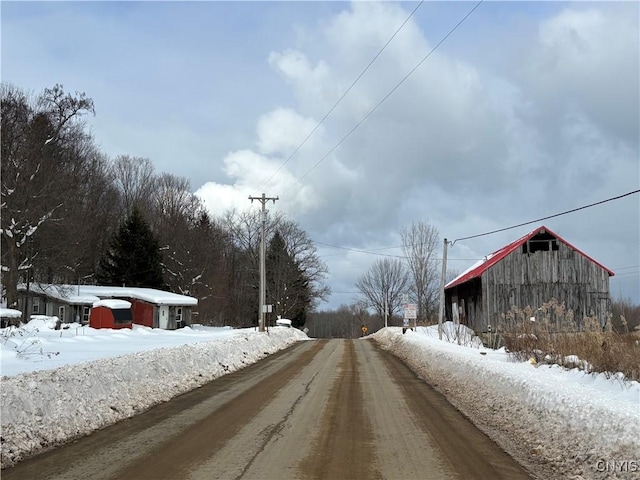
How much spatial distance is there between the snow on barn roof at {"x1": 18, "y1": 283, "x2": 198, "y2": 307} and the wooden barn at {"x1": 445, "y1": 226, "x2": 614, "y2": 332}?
91.4 feet

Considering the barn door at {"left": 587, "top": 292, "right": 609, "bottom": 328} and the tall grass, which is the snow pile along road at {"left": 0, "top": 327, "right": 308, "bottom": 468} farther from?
the barn door at {"left": 587, "top": 292, "right": 609, "bottom": 328}

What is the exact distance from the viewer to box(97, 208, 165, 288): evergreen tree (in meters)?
57.6

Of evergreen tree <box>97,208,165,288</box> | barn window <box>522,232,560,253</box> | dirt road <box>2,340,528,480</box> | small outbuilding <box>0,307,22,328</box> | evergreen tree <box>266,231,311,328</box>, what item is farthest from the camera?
evergreen tree <box>266,231,311,328</box>

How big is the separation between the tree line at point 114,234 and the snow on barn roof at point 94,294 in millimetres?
1099

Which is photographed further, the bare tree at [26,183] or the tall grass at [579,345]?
the bare tree at [26,183]

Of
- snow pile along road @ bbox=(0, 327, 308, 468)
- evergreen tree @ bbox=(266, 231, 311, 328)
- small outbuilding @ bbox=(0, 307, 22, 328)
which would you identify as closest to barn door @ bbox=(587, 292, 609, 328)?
snow pile along road @ bbox=(0, 327, 308, 468)

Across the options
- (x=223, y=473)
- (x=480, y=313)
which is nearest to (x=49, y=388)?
Result: (x=223, y=473)

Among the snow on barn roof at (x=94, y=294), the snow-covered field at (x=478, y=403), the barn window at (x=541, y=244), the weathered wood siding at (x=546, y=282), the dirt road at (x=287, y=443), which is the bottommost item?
the dirt road at (x=287, y=443)

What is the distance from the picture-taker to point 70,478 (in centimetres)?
599

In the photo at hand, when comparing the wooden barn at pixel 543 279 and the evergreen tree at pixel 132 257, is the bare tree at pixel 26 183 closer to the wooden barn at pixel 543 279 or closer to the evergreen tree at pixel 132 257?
the evergreen tree at pixel 132 257

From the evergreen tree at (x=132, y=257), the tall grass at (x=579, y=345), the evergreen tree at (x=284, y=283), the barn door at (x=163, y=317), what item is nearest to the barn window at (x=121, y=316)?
the barn door at (x=163, y=317)

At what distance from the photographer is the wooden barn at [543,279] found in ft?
128

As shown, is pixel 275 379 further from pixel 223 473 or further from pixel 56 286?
pixel 56 286

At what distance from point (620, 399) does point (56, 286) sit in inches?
1798
